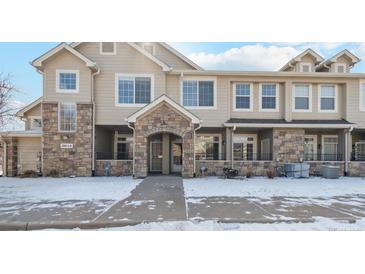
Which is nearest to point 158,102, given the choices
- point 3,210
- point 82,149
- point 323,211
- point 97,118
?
point 97,118

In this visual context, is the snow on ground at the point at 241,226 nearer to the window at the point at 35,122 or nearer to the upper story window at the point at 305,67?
the upper story window at the point at 305,67

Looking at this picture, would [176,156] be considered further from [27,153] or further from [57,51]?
[57,51]

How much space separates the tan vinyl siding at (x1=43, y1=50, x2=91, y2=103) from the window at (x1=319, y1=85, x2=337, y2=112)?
15.2 metres

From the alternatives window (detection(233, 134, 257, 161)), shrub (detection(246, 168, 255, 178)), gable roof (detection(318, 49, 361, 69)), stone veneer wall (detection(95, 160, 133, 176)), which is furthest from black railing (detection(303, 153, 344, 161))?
stone veneer wall (detection(95, 160, 133, 176))

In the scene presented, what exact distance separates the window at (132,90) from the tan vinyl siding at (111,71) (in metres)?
0.31

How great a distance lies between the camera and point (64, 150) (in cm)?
1366

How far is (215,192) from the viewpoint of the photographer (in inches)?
353

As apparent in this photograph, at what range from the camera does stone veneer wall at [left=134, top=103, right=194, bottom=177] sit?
12.7m

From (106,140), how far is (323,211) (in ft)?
44.8

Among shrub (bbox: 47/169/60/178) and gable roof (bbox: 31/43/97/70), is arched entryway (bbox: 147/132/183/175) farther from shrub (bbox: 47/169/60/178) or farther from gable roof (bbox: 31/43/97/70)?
gable roof (bbox: 31/43/97/70)

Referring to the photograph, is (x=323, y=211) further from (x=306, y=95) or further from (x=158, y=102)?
(x=306, y=95)

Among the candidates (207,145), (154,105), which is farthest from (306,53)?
(154,105)

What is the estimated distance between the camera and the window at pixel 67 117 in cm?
1379

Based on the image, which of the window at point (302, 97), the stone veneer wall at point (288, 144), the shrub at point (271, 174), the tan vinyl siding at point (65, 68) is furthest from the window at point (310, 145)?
the tan vinyl siding at point (65, 68)
